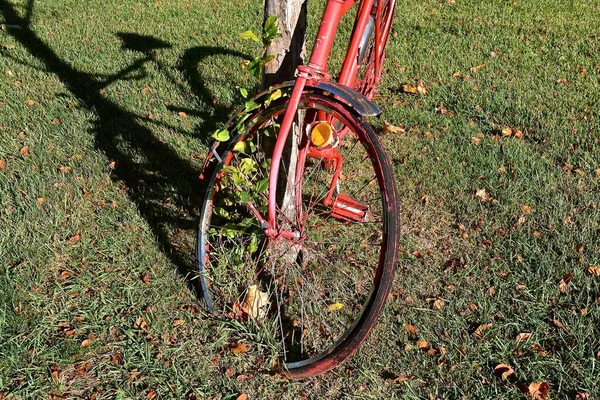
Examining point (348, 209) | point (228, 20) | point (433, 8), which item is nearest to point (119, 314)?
point (348, 209)

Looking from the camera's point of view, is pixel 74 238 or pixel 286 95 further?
pixel 74 238

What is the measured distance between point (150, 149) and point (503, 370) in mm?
2831

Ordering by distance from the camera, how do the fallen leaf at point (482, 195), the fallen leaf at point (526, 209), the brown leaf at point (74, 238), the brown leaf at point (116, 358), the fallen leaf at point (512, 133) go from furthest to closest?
the fallen leaf at point (512, 133), the fallen leaf at point (482, 195), the fallen leaf at point (526, 209), the brown leaf at point (74, 238), the brown leaf at point (116, 358)

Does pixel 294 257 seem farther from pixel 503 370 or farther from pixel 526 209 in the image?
pixel 526 209

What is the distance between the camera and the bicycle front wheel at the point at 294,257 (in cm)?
254

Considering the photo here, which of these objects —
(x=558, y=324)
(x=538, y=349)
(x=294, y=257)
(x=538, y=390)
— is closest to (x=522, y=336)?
(x=538, y=349)

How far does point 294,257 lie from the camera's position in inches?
132

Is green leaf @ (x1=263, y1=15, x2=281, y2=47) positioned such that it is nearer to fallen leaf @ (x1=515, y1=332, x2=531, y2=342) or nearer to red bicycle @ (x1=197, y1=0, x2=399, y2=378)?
red bicycle @ (x1=197, y1=0, x2=399, y2=378)

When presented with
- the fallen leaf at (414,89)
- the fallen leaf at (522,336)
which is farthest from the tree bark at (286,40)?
the fallen leaf at (414,89)

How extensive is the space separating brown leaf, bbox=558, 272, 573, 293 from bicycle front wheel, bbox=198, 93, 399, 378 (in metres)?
0.98

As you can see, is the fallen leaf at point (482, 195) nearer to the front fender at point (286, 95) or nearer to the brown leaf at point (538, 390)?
the brown leaf at point (538, 390)

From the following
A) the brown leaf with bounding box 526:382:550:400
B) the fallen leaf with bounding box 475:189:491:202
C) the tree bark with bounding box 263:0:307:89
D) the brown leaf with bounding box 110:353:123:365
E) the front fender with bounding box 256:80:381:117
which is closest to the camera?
the front fender with bounding box 256:80:381:117

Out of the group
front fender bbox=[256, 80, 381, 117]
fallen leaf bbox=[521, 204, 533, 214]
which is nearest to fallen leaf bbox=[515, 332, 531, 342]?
fallen leaf bbox=[521, 204, 533, 214]

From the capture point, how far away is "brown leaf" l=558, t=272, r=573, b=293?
3.17 meters
